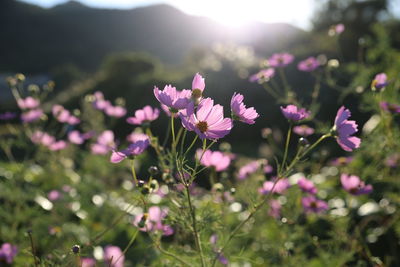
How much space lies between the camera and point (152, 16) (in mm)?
48281

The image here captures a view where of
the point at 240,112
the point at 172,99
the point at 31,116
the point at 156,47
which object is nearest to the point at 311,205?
the point at 240,112

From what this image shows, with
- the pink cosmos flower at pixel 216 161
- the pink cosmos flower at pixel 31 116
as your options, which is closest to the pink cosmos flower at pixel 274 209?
the pink cosmos flower at pixel 216 161

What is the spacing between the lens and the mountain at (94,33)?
37.9 meters

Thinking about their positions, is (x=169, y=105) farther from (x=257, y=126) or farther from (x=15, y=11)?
(x=15, y=11)

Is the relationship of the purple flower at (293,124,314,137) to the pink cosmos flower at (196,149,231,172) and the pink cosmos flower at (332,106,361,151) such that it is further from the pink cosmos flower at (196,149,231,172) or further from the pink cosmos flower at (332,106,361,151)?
the pink cosmos flower at (332,106,361,151)

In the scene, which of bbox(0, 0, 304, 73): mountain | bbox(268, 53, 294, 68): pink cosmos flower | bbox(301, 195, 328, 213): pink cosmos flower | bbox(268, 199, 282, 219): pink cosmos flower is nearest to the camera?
bbox(301, 195, 328, 213): pink cosmos flower

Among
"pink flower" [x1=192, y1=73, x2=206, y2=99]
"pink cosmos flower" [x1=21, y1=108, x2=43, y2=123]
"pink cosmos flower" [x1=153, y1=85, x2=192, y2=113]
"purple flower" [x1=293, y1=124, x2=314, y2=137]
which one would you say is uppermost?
"pink flower" [x1=192, y1=73, x2=206, y2=99]

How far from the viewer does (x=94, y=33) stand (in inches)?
1769

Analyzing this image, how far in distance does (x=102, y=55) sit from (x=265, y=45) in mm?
22518

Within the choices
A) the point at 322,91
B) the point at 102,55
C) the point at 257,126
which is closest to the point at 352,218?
the point at 322,91

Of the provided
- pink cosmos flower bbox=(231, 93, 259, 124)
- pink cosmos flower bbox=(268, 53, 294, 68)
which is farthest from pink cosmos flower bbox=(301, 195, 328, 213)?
pink cosmos flower bbox=(231, 93, 259, 124)

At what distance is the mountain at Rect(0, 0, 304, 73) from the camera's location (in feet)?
124

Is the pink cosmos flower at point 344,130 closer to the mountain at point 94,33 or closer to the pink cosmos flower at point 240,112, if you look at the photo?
the pink cosmos flower at point 240,112

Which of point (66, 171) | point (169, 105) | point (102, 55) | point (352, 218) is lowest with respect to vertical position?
point (102, 55)
